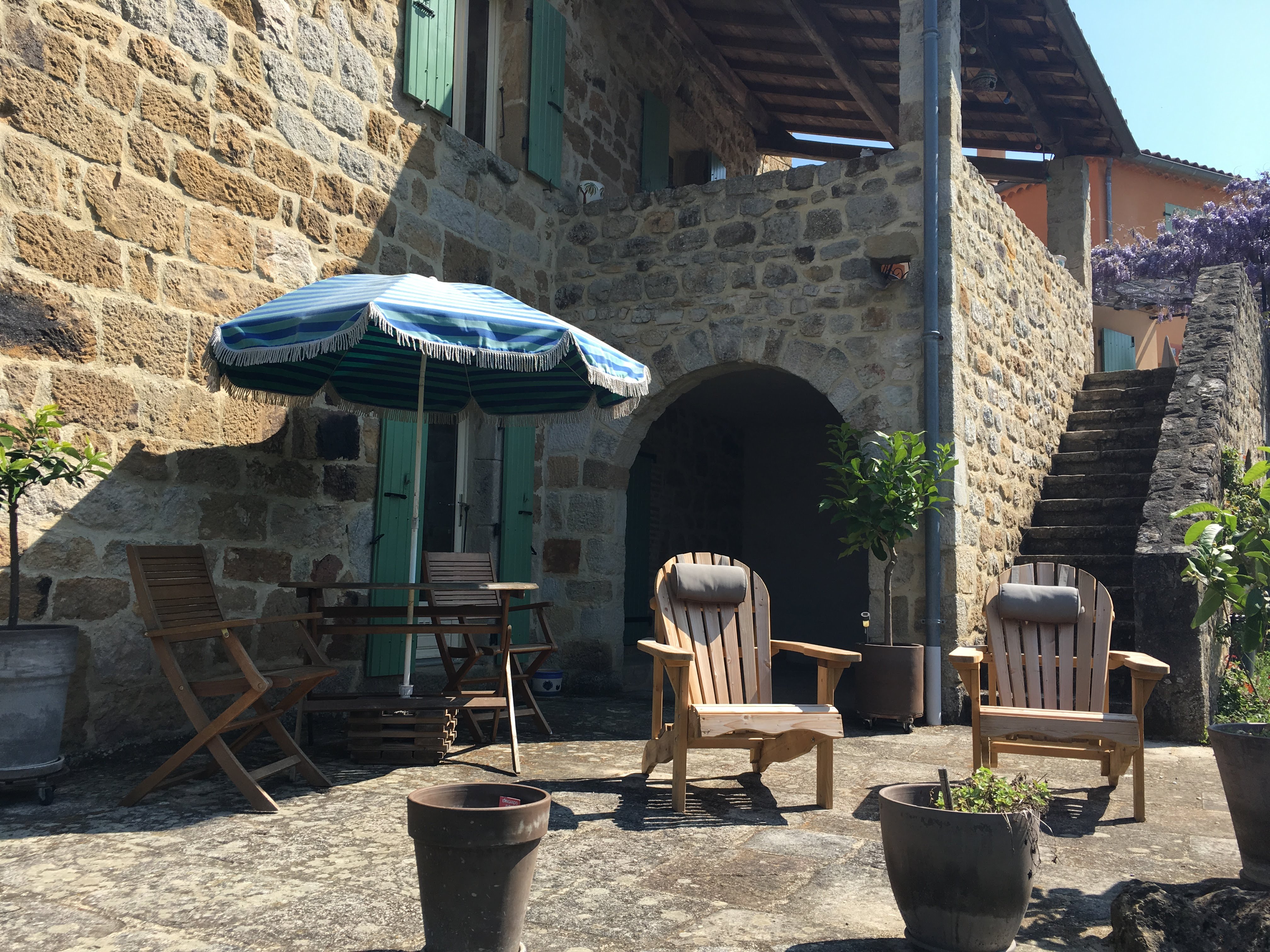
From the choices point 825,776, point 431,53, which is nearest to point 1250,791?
point 825,776

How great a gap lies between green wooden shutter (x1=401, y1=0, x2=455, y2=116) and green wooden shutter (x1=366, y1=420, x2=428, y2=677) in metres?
1.86

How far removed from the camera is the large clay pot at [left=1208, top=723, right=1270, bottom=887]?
2727mm

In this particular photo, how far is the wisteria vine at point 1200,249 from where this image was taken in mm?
13680

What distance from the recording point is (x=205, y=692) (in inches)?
129

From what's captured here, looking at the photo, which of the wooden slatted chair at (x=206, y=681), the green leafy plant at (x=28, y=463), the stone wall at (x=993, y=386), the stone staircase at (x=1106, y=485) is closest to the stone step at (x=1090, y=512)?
the stone staircase at (x=1106, y=485)

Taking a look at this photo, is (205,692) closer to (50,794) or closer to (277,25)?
(50,794)

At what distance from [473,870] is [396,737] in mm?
2124

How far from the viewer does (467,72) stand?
21.6 feet

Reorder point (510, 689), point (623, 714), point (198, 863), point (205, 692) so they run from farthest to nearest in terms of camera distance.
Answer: point (623, 714)
point (510, 689)
point (205, 692)
point (198, 863)

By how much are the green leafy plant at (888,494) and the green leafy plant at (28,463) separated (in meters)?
3.31

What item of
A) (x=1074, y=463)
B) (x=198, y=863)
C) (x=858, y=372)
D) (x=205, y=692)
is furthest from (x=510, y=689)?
(x=1074, y=463)

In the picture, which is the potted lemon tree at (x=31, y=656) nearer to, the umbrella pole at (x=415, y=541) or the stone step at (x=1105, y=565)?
the umbrella pole at (x=415, y=541)

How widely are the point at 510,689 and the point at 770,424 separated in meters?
7.01

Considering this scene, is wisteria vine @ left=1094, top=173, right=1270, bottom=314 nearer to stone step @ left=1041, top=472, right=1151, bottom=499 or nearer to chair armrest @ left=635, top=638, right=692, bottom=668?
stone step @ left=1041, top=472, right=1151, bottom=499
